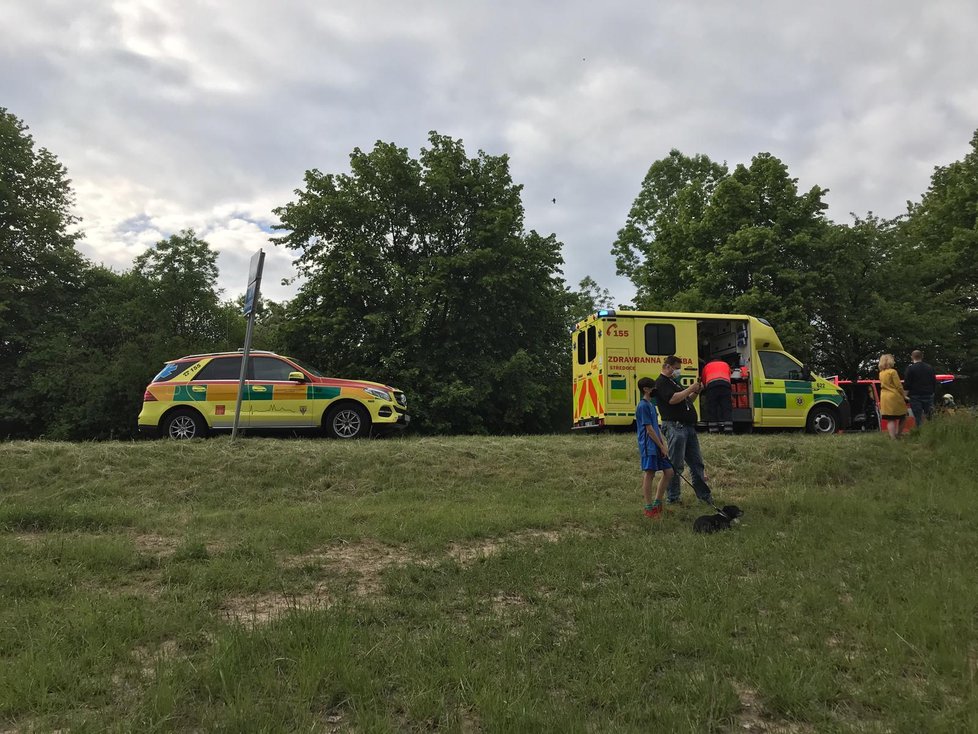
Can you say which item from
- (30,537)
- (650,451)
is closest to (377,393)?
(650,451)

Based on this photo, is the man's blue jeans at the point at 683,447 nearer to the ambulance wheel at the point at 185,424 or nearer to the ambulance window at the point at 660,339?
the ambulance window at the point at 660,339

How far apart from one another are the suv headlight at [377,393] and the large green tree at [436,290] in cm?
871

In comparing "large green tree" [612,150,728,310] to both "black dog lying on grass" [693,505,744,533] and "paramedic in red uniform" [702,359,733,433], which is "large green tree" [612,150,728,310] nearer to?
"paramedic in red uniform" [702,359,733,433]

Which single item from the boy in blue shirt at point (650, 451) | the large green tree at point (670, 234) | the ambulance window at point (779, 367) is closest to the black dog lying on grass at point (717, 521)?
the boy in blue shirt at point (650, 451)

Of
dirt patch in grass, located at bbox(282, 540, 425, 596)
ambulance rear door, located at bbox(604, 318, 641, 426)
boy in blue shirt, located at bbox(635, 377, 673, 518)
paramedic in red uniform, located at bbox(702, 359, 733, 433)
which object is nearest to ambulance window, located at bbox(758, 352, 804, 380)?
paramedic in red uniform, located at bbox(702, 359, 733, 433)

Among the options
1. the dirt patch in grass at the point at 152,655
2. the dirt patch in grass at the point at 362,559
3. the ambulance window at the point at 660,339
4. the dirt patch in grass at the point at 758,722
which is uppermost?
the ambulance window at the point at 660,339

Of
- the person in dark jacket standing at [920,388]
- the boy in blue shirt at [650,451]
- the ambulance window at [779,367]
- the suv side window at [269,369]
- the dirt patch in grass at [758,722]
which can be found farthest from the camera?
the ambulance window at [779,367]

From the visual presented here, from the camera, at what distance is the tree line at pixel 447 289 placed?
23.0m

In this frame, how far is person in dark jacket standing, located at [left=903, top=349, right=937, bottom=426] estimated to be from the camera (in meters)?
11.7

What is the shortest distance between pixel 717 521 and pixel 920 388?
25.2ft

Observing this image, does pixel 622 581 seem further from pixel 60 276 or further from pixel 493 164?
pixel 60 276

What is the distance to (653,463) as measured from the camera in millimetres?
7285

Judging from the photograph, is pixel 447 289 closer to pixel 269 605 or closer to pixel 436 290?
pixel 436 290

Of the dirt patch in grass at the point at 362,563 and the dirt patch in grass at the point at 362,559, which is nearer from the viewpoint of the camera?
the dirt patch in grass at the point at 362,563
